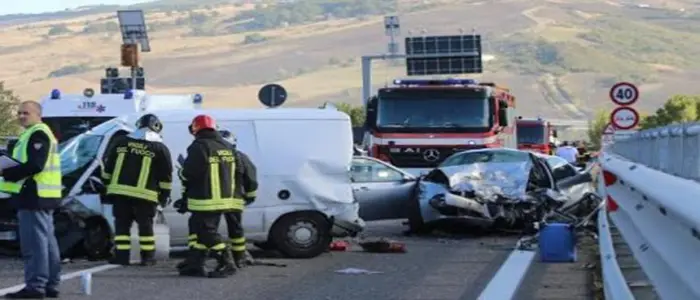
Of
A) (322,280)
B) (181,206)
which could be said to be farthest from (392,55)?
(322,280)

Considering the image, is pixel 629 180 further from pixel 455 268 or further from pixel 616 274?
pixel 455 268

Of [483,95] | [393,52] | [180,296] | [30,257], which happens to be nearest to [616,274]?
[180,296]

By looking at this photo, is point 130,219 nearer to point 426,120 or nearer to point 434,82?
point 426,120

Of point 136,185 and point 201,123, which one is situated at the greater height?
point 201,123

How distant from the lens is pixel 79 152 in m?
14.8

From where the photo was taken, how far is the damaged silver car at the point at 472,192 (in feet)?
60.6

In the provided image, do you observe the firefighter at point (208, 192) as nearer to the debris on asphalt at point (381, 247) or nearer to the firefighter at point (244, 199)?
the firefighter at point (244, 199)

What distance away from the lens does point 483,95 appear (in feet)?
85.9

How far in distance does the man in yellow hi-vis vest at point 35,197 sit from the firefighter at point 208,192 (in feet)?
6.67

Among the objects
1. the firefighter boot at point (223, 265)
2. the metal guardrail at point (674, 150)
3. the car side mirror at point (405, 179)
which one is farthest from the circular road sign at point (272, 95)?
the metal guardrail at point (674, 150)

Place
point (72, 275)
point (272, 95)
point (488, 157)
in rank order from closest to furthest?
point (72, 275)
point (488, 157)
point (272, 95)

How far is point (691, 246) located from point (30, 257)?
6.96 metres

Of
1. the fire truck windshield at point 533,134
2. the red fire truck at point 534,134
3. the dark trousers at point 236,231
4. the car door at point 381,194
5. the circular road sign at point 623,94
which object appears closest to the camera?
the dark trousers at point 236,231

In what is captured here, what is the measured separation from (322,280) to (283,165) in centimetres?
275
